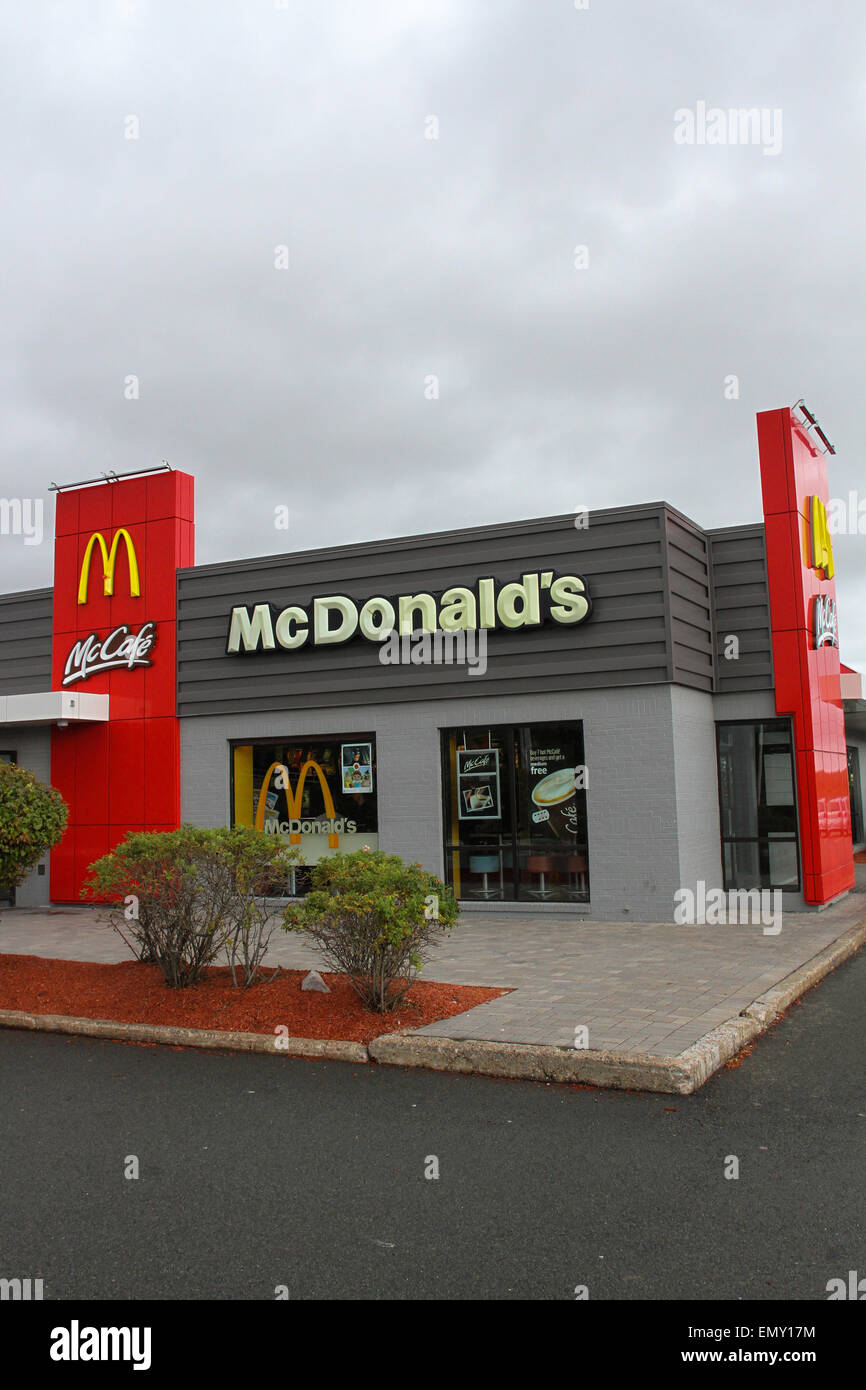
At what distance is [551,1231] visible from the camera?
4289mm

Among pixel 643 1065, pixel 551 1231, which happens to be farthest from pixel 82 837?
pixel 551 1231

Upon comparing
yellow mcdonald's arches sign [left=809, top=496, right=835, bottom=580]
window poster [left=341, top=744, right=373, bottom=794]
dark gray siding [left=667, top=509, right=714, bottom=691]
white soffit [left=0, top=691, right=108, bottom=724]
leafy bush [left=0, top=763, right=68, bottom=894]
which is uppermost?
yellow mcdonald's arches sign [left=809, top=496, right=835, bottom=580]

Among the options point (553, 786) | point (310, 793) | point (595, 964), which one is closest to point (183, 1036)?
point (595, 964)

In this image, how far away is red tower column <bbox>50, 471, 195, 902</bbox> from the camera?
54.1 feet

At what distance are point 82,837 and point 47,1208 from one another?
41.9 feet

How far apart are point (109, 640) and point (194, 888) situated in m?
9.33

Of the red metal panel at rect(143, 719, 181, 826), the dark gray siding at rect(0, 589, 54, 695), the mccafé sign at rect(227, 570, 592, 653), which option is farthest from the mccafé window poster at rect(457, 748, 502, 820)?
the dark gray siding at rect(0, 589, 54, 695)

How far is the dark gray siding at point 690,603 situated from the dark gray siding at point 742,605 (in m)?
0.15

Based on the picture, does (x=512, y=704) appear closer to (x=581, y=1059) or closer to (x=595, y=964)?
(x=595, y=964)

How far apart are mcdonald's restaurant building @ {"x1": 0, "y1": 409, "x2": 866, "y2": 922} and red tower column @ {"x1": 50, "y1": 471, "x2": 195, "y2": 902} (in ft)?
0.17

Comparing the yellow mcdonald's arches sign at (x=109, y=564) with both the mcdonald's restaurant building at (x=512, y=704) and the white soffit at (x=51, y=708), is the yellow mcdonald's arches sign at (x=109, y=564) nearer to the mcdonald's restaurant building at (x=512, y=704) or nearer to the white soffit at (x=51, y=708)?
the mcdonald's restaurant building at (x=512, y=704)

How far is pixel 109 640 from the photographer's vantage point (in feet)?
55.9

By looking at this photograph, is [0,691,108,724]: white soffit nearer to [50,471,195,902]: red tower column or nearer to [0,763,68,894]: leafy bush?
[50,471,195,902]: red tower column
